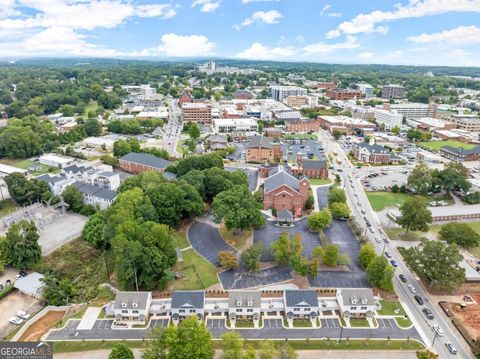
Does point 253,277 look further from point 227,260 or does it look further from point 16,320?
point 16,320

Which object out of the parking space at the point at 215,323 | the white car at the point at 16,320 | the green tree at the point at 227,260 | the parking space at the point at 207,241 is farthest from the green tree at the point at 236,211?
the white car at the point at 16,320

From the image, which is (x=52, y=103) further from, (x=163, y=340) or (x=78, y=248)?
(x=163, y=340)

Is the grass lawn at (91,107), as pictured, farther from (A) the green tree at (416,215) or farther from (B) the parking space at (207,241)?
(A) the green tree at (416,215)

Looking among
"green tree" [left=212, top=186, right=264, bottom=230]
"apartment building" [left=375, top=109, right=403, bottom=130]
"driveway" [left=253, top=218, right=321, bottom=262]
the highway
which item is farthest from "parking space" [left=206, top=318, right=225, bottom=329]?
"apartment building" [left=375, top=109, right=403, bottom=130]

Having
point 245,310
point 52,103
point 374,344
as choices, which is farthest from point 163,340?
point 52,103

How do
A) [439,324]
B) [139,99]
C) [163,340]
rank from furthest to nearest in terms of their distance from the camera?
[139,99] < [439,324] < [163,340]

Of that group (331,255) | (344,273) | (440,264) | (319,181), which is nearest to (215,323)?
(331,255)

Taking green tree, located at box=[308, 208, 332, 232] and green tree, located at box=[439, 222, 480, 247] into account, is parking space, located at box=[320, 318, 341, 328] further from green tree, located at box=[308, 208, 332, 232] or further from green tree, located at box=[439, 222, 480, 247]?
green tree, located at box=[439, 222, 480, 247]
